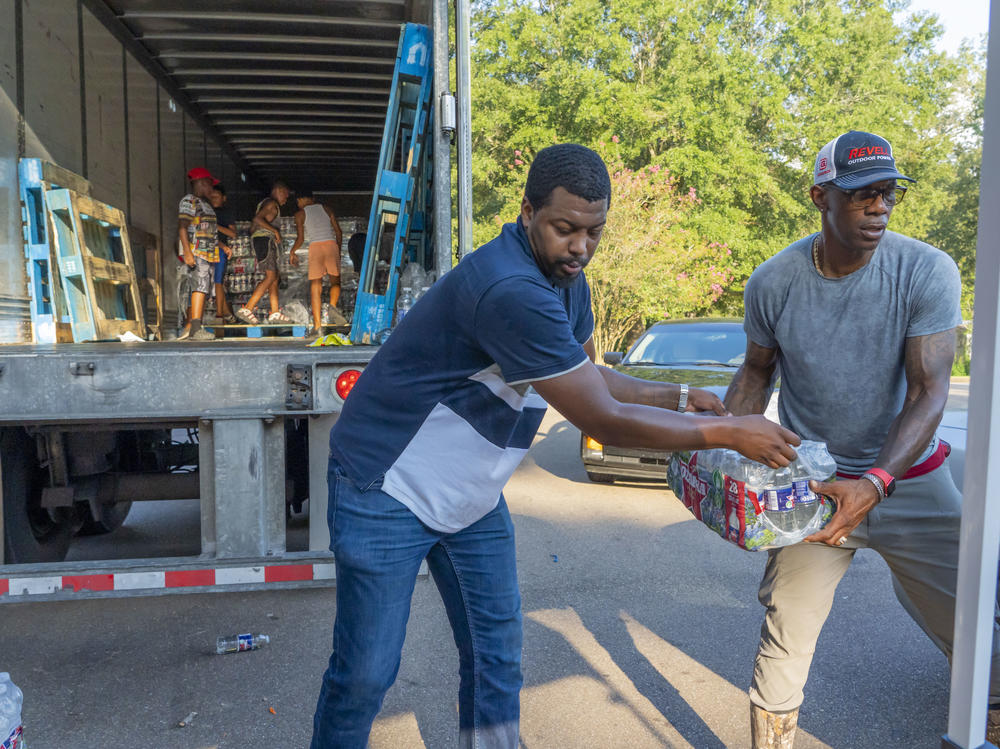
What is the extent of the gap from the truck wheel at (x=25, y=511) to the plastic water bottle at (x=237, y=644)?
0.90 meters

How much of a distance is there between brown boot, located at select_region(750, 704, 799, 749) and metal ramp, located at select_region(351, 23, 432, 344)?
319cm

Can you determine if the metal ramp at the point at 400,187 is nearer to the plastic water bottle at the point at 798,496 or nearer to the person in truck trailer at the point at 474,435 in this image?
the person in truck trailer at the point at 474,435

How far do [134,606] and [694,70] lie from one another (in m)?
22.5

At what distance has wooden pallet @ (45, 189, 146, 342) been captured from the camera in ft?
18.2

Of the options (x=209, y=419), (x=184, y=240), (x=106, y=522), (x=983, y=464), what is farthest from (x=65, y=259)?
(x=983, y=464)

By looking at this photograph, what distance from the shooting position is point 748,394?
3.12 meters

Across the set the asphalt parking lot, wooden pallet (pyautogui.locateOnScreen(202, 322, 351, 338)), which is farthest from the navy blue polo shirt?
wooden pallet (pyautogui.locateOnScreen(202, 322, 351, 338))

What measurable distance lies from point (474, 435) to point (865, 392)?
4.29ft

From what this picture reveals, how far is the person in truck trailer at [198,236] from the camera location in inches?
323

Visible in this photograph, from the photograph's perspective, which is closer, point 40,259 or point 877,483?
point 877,483

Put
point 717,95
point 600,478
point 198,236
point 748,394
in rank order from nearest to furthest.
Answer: point 748,394 < point 600,478 < point 198,236 < point 717,95

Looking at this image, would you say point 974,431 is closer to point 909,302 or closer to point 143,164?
point 909,302

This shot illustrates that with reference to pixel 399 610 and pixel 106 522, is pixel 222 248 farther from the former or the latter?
pixel 399 610

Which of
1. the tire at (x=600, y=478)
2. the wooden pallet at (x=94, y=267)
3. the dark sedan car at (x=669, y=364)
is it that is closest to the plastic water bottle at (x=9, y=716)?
the wooden pallet at (x=94, y=267)
